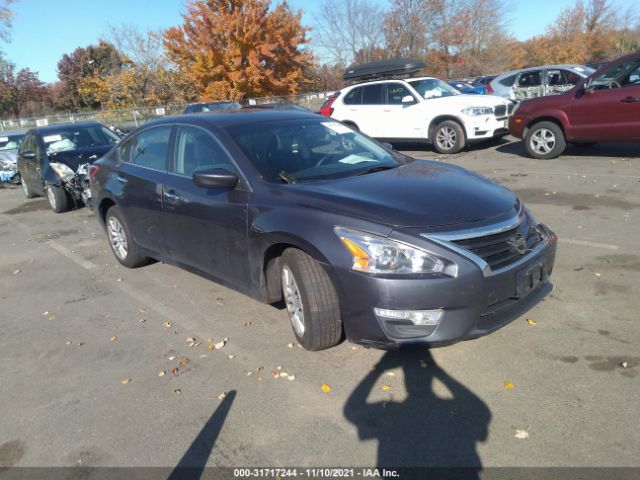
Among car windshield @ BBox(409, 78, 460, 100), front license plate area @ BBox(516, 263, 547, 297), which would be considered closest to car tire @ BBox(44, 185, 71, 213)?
car windshield @ BBox(409, 78, 460, 100)

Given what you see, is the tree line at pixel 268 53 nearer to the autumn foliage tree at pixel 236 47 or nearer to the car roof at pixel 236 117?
the autumn foliage tree at pixel 236 47

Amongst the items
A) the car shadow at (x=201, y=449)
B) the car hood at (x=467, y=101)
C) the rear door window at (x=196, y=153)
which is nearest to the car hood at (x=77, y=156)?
the rear door window at (x=196, y=153)

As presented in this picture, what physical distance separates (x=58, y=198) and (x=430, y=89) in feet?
27.5

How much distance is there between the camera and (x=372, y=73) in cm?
1330

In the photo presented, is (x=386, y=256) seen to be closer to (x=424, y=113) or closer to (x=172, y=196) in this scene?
(x=172, y=196)

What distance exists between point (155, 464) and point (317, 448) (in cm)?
85

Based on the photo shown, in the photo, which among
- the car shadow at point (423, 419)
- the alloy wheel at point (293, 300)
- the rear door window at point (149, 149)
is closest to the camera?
A: the car shadow at point (423, 419)

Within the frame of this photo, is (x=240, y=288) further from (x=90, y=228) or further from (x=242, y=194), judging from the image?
(x=90, y=228)

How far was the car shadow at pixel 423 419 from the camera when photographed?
248 cm

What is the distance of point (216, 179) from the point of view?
3.62 metres

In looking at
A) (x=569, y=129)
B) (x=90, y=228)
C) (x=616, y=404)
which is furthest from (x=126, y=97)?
(x=616, y=404)

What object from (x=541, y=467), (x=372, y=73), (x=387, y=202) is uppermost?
(x=372, y=73)

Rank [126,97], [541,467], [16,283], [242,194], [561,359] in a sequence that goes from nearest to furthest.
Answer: [541,467] → [561,359] → [242,194] → [16,283] → [126,97]

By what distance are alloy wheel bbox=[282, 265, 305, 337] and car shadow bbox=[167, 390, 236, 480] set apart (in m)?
0.70
